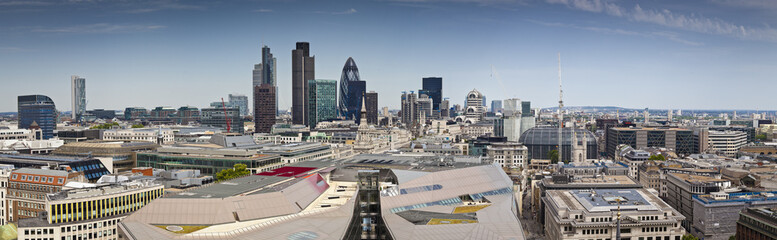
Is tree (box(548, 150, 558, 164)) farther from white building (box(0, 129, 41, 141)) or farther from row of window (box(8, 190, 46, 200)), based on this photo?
white building (box(0, 129, 41, 141))

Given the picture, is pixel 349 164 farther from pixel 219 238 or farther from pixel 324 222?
pixel 219 238

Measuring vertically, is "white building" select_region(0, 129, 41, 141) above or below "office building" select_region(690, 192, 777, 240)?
above

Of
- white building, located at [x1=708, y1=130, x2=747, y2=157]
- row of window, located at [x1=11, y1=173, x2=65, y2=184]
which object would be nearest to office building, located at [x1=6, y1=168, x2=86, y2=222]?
row of window, located at [x1=11, y1=173, x2=65, y2=184]

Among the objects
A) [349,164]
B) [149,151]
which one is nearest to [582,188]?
[349,164]

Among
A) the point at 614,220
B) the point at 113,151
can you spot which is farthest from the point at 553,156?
the point at 113,151

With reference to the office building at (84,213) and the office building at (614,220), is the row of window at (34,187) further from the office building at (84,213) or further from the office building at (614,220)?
the office building at (614,220)

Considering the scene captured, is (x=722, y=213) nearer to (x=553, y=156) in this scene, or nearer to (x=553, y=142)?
(x=553, y=156)
